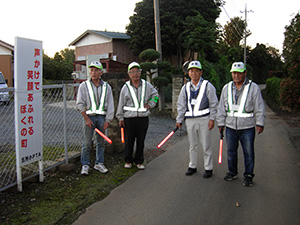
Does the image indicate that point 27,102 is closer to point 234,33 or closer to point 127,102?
point 127,102

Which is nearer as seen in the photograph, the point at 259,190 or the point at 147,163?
the point at 259,190

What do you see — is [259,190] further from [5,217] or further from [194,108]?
[5,217]

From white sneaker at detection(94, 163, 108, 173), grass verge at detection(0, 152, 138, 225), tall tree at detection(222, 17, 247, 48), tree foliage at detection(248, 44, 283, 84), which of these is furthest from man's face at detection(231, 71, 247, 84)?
tree foliage at detection(248, 44, 283, 84)

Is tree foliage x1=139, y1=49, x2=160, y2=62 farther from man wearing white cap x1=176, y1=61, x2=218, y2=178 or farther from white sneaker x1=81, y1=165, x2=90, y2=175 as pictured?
white sneaker x1=81, y1=165, x2=90, y2=175

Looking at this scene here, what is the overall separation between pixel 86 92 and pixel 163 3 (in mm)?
21289

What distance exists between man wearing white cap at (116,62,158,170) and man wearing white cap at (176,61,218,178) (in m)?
0.66

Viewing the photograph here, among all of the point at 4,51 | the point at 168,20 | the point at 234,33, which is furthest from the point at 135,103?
the point at 234,33

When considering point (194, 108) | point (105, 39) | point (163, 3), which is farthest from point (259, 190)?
point (105, 39)

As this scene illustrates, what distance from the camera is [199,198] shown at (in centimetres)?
442

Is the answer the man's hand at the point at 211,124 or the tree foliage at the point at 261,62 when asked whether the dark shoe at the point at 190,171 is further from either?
the tree foliage at the point at 261,62

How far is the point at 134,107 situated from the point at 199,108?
1192mm

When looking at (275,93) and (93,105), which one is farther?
(275,93)

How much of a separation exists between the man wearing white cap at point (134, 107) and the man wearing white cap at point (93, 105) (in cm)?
29

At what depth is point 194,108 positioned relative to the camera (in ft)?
17.1
